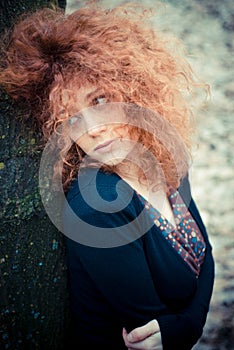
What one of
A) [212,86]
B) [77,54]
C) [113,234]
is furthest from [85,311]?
[212,86]

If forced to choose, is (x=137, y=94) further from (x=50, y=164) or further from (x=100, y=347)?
(x=100, y=347)

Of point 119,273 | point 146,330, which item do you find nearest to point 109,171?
point 119,273

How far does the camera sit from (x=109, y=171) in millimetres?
1308

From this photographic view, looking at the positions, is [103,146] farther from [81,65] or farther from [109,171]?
[81,65]

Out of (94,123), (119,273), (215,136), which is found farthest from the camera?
(215,136)

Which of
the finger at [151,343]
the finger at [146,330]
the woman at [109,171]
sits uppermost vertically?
the woman at [109,171]

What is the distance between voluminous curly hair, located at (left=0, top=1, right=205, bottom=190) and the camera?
1.23 metres

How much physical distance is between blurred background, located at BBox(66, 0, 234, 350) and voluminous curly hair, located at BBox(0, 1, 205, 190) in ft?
3.29

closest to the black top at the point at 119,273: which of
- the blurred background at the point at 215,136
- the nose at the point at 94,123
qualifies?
the nose at the point at 94,123

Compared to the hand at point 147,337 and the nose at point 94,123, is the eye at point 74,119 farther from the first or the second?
the hand at point 147,337

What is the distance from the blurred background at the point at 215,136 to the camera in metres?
2.43

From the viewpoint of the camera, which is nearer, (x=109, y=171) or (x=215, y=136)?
(x=109, y=171)

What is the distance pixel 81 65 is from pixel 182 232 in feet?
2.35

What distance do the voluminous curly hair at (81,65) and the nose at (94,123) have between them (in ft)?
0.23
